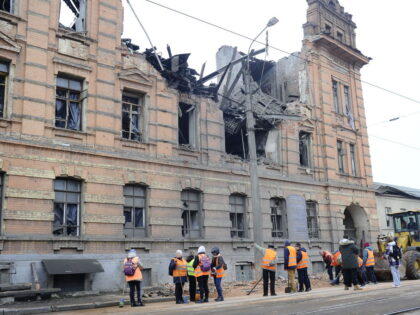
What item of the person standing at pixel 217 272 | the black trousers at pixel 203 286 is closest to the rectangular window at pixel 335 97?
the person standing at pixel 217 272

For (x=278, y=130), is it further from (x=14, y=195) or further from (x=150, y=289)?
(x=14, y=195)

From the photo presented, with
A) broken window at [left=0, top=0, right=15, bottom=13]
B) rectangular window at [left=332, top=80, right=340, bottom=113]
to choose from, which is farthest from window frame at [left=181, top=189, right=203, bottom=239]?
rectangular window at [left=332, top=80, right=340, bottom=113]

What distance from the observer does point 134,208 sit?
18859 mm

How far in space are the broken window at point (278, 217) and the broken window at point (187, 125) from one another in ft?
18.6

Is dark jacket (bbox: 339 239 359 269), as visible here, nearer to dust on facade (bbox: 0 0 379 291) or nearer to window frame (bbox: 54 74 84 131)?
dust on facade (bbox: 0 0 379 291)

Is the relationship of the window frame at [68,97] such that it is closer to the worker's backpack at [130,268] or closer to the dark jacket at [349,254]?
the worker's backpack at [130,268]

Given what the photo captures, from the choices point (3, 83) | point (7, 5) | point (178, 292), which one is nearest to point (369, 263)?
point (178, 292)

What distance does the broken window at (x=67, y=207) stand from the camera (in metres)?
16.7

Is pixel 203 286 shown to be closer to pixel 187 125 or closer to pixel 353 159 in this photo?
pixel 187 125

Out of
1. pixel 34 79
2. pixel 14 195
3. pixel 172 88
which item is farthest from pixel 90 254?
pixel 172 88

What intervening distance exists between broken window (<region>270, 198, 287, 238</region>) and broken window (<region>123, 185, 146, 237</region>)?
25.8 ft

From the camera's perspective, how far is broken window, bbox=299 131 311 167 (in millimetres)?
27219

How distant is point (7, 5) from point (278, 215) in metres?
16.0

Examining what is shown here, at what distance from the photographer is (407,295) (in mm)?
13422
